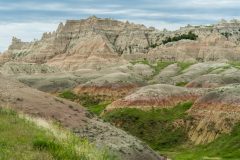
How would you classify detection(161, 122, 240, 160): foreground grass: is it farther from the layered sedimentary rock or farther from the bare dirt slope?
the layered sedimentary rock

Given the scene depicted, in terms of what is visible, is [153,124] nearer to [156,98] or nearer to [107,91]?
[156,98]

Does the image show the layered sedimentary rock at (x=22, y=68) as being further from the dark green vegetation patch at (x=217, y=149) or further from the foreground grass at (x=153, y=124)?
the dark green vegetation patch at (x=217, y=149)

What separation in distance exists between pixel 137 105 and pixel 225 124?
1930cm

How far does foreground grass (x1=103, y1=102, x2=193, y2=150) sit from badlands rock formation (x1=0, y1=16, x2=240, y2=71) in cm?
8282

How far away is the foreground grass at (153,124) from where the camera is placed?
113 feet

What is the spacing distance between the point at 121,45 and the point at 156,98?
121613 millimetres

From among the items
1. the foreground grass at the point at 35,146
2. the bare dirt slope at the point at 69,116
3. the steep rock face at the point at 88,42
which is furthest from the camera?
the steep rock face at the point at 88,42

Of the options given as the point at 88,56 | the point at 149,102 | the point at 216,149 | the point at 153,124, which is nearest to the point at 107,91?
the point at 149,102

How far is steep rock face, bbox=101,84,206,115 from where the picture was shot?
4659cm

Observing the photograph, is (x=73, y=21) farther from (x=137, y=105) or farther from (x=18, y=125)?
(x=18, y=125)

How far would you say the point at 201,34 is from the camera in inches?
6097

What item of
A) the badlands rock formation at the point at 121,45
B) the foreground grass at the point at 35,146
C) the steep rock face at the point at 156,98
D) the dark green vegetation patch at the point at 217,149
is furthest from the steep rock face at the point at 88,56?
the foreground grass at the point at 35,146

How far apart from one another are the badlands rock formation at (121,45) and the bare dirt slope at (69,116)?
105 meters

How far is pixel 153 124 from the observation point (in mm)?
39406
